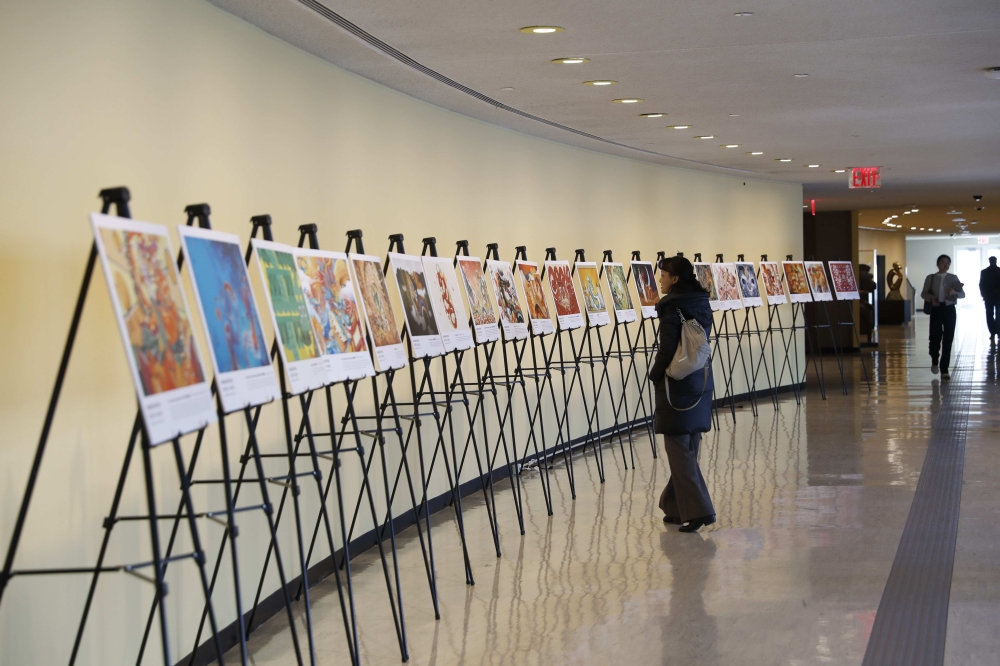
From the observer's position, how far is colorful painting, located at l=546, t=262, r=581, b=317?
719 cm

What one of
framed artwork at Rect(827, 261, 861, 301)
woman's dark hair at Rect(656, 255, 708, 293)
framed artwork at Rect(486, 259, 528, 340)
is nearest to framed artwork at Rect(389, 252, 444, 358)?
framed artwork at Rect(486, 259, 528, 340)

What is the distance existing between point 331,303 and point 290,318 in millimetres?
405

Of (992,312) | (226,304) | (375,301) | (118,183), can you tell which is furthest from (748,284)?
(226,304)

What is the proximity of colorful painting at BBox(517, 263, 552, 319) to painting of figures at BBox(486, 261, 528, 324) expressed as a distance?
0.30 meters

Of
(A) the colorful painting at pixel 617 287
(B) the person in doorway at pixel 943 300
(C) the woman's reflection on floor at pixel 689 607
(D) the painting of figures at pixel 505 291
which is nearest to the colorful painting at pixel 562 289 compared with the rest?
(D) the painting of figures at pixel 505 291

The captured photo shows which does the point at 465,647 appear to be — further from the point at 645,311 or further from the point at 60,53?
the point at 645,311

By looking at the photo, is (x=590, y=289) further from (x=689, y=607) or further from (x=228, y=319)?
(x=228, y=319)

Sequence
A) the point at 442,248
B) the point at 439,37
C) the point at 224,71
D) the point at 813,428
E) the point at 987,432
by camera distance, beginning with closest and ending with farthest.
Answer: the point at 224,71, the point at 439,37, the point at 442,248, the point at 987,432, the point at 813,428

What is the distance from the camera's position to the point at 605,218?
10141 millimetres

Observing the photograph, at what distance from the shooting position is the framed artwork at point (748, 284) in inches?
452

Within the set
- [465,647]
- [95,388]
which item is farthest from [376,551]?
[95,388]

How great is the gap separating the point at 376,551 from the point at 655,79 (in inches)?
138

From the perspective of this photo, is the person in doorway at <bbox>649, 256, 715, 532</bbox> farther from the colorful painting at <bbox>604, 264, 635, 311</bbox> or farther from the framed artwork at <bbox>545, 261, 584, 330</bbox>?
the colorful painting at <bbox>604, 264, 635, 311</bbox>

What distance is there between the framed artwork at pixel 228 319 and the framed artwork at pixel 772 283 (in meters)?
9.60
